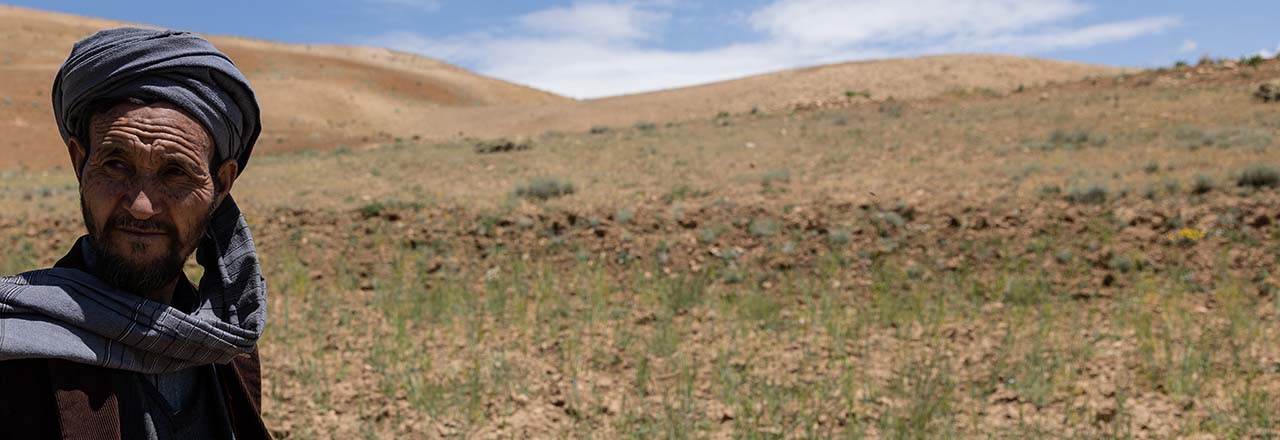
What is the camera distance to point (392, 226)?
8836 millimetres

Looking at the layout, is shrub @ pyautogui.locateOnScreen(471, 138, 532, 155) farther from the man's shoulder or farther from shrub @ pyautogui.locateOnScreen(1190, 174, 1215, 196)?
the man's shoulder

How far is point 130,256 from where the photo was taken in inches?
58.9

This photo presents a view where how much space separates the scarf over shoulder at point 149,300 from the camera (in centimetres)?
132

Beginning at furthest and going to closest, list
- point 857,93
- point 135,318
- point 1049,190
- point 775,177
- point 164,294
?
point 857,93, point 775,177, point 1049,190, point 164,294, point 135,318

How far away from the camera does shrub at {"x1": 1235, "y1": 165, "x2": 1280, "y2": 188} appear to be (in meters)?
8.42

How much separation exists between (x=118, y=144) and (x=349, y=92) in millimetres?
53625

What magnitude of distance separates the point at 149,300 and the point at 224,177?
351mm

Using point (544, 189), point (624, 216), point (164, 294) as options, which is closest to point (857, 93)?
point (544, 189)

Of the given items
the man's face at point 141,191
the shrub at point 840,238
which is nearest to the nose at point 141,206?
the man's face at point 141,191

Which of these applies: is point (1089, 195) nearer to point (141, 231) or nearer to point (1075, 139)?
point (1075, 139)

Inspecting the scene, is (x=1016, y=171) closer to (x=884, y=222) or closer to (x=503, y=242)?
(x=884, y=222)

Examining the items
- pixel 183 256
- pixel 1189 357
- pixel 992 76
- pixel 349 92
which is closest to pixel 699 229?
pixel 1189 357

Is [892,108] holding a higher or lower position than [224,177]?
lower

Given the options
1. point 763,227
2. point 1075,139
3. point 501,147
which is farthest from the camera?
point 501,147
